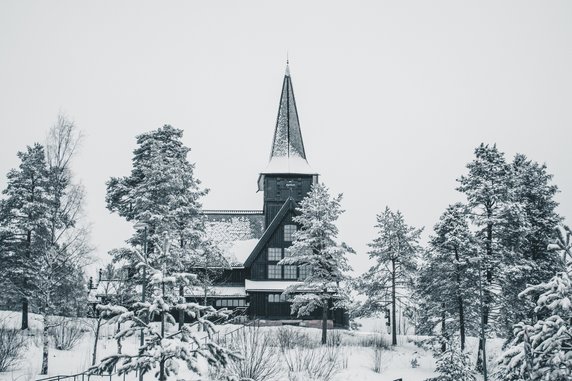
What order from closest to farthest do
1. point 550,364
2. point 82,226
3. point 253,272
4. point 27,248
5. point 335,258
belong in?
point 550,364
point 82,226
point 27,248
point 335,258
point 253,272

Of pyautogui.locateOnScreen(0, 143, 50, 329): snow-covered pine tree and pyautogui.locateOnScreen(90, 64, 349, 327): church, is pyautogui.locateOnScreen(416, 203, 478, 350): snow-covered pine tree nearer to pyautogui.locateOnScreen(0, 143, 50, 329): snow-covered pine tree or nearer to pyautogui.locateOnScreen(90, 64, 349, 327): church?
pyautogui.locateOnScreen(90, 64, 349, 327): church

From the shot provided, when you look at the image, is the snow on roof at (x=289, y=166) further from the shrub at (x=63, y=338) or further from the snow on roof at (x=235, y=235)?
the shrub at (x=63, y=338)

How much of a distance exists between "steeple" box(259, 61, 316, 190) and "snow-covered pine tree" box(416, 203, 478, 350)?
24.1 m

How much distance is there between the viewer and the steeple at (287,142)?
52.7m

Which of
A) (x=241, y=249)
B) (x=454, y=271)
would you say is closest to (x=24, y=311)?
(x=241, y=249)

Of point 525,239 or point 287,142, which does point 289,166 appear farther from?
point 525,239

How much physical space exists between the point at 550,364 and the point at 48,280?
18.7 m

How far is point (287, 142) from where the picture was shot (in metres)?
55.1

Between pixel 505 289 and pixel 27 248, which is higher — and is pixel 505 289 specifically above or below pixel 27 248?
below

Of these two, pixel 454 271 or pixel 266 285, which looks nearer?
pixel 454 271

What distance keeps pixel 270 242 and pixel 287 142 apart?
14.2 meters

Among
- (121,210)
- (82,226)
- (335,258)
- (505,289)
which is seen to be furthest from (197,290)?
(505,289)

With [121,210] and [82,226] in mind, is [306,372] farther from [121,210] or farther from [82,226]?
[121,210]

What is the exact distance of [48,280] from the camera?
1997 cm
